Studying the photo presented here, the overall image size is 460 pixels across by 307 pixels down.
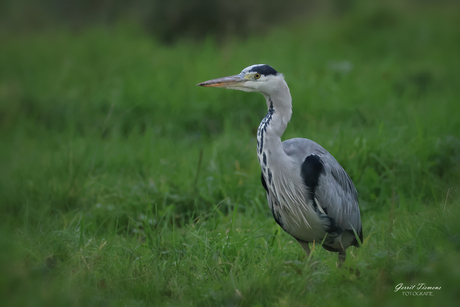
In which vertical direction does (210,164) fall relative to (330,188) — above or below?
below

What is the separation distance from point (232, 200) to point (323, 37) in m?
6.14

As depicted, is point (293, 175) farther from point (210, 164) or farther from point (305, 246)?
point (210, 164)

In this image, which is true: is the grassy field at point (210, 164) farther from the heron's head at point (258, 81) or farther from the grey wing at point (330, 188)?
the heron's head at point (258, 81)

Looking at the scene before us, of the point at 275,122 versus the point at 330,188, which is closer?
the point at 275,122

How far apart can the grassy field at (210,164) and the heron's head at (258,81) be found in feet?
3.24

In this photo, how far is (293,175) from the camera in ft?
10.6

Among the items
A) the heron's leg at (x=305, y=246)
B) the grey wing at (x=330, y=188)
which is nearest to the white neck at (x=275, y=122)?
the grey wing at (x=330, y=188)

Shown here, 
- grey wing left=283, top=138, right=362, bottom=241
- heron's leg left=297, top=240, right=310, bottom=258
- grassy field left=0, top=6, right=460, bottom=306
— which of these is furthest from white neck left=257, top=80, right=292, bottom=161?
heron's leg left=297, top=240, right=310, bottom=258

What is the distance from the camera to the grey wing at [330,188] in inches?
130

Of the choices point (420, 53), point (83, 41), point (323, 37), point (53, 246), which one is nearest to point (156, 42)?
point (83, 41)

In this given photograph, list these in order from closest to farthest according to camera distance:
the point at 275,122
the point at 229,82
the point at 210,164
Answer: the point at 275,122, the point at 229,82, the point at 210,164

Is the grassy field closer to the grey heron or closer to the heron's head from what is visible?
the grey heron

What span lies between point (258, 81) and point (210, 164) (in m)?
1.86

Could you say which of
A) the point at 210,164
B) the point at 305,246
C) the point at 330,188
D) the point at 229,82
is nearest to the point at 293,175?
the point at 330,188
